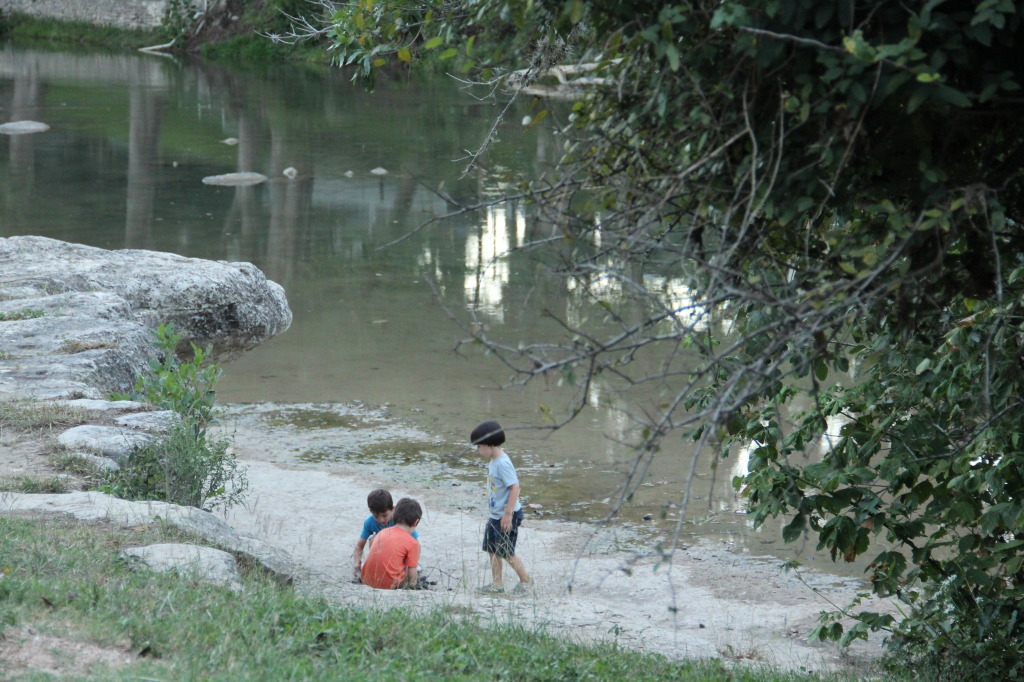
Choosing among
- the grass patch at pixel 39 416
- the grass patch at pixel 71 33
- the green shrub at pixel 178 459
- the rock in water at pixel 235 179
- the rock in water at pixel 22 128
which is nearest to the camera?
the green shrub at pixel 178 459

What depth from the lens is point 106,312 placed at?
7.75 meters

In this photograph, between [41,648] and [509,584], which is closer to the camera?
[41,648]

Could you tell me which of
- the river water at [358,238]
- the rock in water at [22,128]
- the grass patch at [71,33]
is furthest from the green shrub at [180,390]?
the grass patch at [71,33]

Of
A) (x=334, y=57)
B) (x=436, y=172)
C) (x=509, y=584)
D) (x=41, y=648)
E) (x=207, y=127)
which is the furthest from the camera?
(x=207, y=127)

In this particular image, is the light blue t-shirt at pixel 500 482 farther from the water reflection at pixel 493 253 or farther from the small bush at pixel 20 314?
the water reflection at pixel 493 253

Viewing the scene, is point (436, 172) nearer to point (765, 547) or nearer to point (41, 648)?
point (765, 547)

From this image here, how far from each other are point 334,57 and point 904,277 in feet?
9.60

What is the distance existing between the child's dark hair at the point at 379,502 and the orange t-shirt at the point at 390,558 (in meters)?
0.37

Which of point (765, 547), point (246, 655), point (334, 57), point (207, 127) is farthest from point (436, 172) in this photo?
point (246, 655)

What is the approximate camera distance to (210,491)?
5992 mm

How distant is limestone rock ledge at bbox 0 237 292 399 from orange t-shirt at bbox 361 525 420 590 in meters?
1.97

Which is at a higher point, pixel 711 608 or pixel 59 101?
pixel 59 101

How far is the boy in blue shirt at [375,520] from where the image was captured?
647 cm

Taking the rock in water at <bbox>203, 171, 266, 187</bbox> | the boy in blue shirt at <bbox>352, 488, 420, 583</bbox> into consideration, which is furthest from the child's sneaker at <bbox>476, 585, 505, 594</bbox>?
the rock in water at <bbox>203, 171, 266, 187</bbox>
